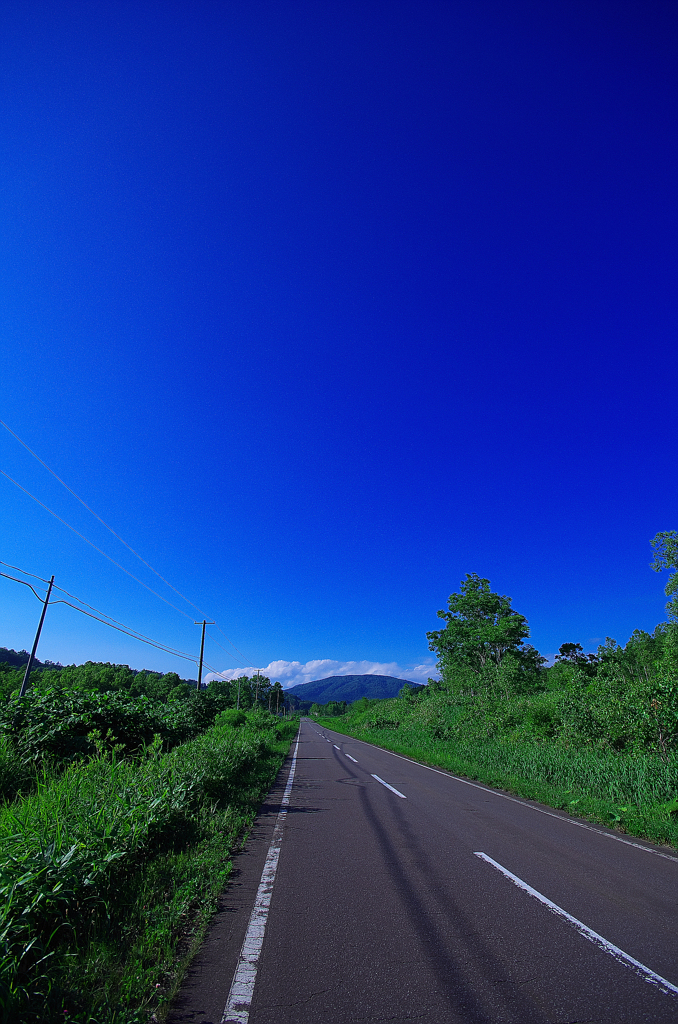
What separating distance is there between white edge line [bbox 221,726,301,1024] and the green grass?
6013mm

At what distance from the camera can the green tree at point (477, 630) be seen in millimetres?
37562

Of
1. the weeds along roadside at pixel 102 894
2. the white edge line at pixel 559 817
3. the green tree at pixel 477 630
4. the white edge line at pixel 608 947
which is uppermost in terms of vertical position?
the green tree at pixel 477 630

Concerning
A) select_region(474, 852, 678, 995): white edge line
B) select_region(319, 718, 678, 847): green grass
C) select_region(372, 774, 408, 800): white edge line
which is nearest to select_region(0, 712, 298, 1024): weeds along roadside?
select_region(474, 852, 678, 995): white edge line

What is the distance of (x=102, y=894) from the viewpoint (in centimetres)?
388

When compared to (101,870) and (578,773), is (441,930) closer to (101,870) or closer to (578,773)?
(101,870)

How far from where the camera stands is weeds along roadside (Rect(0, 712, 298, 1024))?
270 centimetres

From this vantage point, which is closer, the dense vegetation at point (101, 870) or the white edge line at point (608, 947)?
the dense vegetation at point (101, 870)

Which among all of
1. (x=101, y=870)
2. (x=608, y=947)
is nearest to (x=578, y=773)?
(x=608, y=947)

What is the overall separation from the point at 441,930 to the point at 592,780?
8.36 m

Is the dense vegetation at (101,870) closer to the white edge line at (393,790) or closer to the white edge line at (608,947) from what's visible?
the white edge line at (608,947)

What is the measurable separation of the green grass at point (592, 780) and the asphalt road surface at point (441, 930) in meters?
1.10

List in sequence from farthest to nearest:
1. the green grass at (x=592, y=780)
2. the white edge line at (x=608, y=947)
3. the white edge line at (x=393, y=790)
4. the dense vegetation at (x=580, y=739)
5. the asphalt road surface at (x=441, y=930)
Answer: the white edge line at (x=393, y=790) < the dense vegetation at (x=580, y=739) < the green grass at (x=592, y=780) < the white edge line at (x=608, y=947) < the asphalt road surface at (x=441, y=930)

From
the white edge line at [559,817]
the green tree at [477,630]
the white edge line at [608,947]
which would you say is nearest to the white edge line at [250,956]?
the white edge line at [608,947]

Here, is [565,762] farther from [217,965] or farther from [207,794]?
[217,965]
